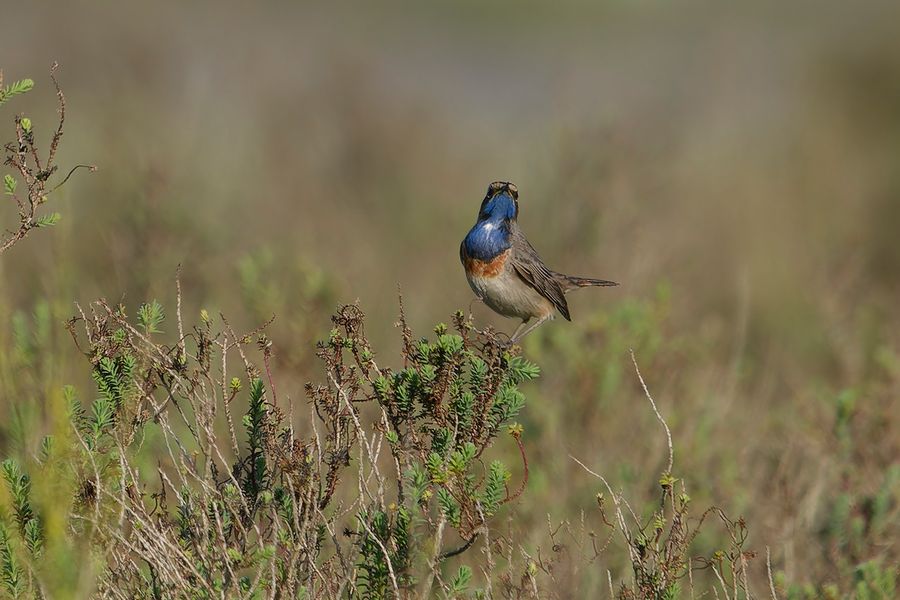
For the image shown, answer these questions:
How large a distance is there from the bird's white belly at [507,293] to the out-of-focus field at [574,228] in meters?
0.87

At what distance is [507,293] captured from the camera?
5.49 metres

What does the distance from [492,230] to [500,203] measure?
143 millimetres

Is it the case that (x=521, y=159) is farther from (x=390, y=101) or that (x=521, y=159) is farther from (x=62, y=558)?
(x=62, y=558)

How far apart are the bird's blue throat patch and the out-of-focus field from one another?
1021 mm

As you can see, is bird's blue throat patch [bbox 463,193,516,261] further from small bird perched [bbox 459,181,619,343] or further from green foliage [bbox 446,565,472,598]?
green foliage [bbox 446,565,472,598]

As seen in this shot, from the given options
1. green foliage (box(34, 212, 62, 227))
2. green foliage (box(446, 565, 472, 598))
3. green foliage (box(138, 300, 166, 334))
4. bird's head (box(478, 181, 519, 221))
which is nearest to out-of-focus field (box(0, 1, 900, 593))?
green foliage (box(138, 300, 166, 334))

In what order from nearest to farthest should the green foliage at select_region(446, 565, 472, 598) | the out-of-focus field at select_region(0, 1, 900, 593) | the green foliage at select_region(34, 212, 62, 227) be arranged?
the green foliage at select_region(446, 565, 472, 598)
the green foliage at select_region(34, 212, 62, 227)
the out-of-focus field at select_region(0, 1, 900, 593)

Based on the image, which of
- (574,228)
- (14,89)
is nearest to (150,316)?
(14,89)

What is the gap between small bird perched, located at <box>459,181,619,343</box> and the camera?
5.38 metres

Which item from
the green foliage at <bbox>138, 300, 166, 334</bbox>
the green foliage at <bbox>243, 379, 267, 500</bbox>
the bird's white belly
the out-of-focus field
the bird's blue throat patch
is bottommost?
the green foliage at <bbox>243, 379, 267, 500</bbox>

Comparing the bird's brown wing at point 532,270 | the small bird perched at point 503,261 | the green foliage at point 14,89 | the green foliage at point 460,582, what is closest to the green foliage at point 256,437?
the green foliage at point 460,582

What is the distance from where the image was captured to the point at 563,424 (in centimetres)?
689

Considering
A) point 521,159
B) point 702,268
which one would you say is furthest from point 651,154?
point 521,159

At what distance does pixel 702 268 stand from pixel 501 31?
16.1 metres
